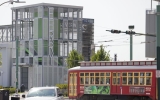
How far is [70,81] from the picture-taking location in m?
44.0

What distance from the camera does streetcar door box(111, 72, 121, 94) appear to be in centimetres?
3941

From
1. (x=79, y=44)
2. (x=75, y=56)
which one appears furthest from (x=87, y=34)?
(x=75, y=56)

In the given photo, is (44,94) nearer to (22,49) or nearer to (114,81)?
(114,81)

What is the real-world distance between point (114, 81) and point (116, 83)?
0.25m

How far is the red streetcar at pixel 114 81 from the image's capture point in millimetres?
37969

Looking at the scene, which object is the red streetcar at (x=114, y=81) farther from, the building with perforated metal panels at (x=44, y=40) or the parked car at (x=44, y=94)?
the building with perforated metal panels at (x=44, y=40)

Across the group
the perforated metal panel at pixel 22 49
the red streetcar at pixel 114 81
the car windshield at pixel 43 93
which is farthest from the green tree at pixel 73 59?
the car windshield at pixel 43 93

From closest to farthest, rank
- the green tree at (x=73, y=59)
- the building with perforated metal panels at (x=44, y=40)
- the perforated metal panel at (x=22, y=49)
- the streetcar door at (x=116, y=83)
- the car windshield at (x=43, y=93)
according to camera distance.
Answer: the car windshield at (x=43, y=93) < the streetcar door at (x=116, y=83) < the green tree at (x=73, y=59) < the building with perforated metal panels at (x=44, y=40) < the perforated metal panel at (x=22, y=49)

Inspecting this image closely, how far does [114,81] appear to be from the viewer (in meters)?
39.7

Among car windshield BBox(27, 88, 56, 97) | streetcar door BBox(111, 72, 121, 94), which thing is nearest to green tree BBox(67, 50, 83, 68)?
streetcar door BBox(111, 72, 121, 94)

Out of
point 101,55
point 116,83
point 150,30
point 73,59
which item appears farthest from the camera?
point 73,59

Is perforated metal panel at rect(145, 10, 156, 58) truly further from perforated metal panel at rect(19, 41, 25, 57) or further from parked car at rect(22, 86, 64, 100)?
perforated metal panel at rect(19, 41, 25, 57)

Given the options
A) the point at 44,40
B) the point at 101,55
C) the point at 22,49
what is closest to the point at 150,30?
the point at 101,55

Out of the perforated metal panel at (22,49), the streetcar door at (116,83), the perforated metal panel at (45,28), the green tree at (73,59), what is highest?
the perforated metal panel at (45,28)
